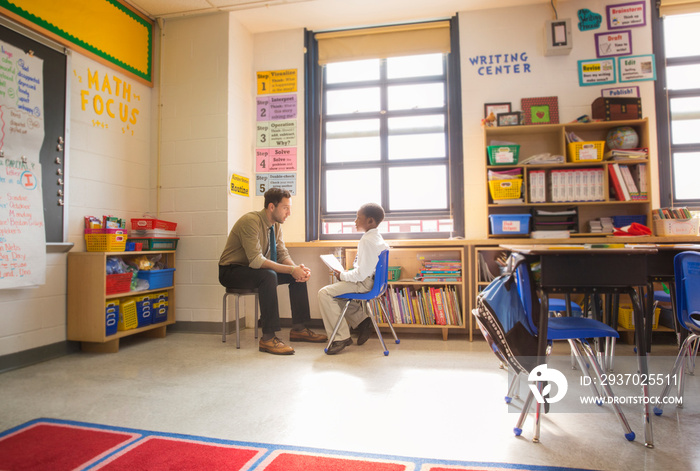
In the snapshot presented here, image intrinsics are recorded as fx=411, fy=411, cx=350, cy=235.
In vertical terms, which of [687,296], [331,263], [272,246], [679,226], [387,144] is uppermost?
[387,144]

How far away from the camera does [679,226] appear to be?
3275 mm

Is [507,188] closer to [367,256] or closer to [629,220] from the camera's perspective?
[629,220]

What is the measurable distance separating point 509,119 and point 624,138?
37.9 inches

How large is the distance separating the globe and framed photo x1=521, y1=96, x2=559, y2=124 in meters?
0.50

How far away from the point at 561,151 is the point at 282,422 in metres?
3.30

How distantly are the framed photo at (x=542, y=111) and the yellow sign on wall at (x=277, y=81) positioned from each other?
2.32 meters

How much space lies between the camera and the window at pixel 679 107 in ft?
12.0

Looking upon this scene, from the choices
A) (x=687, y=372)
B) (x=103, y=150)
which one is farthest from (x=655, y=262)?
(x=103, y=150)

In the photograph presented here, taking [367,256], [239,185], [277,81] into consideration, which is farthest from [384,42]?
[367,256]

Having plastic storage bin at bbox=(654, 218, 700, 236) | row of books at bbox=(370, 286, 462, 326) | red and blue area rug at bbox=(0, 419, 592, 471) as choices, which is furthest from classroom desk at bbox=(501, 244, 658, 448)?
plastic storage bin at bbox=(654, 218, 700, 236)

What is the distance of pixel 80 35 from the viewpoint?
325 cm

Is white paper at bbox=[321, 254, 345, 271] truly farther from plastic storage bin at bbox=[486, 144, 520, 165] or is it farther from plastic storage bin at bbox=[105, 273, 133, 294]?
plastic storage bin at bbox=[486, 144, 520, 165]

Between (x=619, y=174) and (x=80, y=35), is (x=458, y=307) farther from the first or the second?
(x=80, y=35)

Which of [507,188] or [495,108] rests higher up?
[495,108]
